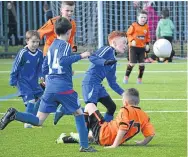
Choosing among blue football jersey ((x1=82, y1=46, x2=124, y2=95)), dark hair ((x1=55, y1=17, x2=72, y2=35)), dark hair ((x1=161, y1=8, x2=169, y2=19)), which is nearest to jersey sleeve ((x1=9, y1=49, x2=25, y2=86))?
blue football jersey ((x1=82, y1=46, x2=124, y2=95))

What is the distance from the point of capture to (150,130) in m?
9.21

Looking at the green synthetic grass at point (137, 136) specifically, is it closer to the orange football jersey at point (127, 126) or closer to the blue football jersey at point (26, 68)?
the orange football jersey at point (127, 126)

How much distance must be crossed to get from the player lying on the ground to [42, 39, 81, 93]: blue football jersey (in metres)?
0.72

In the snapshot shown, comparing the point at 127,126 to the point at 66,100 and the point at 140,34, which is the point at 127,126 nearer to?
the point at 66,100

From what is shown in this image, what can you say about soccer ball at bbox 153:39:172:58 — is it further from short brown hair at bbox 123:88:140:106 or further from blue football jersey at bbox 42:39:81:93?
blue football jersey at bbox 42:39:81:93

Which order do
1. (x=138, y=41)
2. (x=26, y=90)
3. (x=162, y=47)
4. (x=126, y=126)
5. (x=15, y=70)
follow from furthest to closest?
(x=162, y=47)
(x=138, y=41)
(x=26, y=90)
(x=15, y=70)
(x=126, y=126)

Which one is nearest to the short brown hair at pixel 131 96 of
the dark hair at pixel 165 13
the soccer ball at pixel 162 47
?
the soccer ball at pixel 162 47

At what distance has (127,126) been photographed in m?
9.02

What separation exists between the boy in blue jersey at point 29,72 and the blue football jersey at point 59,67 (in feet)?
7.42

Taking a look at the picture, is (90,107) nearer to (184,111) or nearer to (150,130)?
(150,130)

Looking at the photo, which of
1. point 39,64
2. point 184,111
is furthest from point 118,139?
point 184,111

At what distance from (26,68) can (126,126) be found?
2.77 m

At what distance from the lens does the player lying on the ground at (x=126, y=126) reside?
29.7ft

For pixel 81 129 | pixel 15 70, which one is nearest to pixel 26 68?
pixel 15 70
